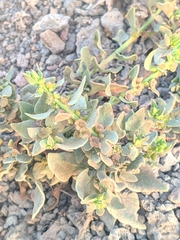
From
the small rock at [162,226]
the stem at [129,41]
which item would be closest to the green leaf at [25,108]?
the stem at [129,41]

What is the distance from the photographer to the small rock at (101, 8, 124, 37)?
2057 mm

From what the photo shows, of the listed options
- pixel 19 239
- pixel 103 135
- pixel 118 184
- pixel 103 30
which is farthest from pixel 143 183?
pixel 103 30

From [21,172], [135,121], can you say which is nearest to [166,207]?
[135,121]

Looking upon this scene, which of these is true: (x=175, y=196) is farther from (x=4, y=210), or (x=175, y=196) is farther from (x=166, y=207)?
(x=4, y=210)

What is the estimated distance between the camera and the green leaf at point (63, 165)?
1.57 metres

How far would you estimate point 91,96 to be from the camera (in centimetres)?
187

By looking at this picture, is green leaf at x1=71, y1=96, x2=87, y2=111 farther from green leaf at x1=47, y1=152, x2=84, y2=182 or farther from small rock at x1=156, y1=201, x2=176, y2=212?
small rock at x1=156, y1=201, x2=176, y2=212

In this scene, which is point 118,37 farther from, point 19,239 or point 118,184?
point 19,239

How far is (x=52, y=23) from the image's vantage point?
6.88 feet

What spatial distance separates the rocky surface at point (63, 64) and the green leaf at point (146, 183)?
0.14 metres

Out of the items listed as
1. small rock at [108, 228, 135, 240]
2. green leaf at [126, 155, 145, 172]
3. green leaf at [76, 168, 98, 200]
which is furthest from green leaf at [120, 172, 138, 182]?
small rock at [108, 228, 135, 240]

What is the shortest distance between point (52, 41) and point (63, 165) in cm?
74

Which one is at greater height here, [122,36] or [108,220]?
[122,36]

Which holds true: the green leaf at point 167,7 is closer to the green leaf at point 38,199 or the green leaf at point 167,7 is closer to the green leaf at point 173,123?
the green leaf at point 173,123
